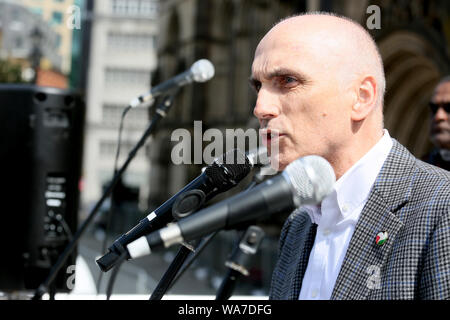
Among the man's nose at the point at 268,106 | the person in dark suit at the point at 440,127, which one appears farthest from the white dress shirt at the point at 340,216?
the person in dark suit at the point at 440,127

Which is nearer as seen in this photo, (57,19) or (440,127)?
(440,127)

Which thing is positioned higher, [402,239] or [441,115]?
[402,239]

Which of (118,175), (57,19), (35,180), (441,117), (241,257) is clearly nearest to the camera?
(241,257)

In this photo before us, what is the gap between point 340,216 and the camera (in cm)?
195

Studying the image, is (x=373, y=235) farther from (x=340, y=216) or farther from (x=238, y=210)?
(x=238, y=210)

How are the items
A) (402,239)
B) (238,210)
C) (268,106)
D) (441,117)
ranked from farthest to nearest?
(441,117), (268,106), (402,239), (238,210)

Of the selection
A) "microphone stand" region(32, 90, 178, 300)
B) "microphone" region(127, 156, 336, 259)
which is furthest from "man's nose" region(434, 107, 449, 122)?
"microphone" region(127, 156, 336, 259)

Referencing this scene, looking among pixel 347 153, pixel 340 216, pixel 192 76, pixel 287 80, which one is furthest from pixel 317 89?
pixel 192 76

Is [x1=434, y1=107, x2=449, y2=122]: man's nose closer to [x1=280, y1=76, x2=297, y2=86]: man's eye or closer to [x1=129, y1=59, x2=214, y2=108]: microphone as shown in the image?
[x1=129, y1=59, x2=214, y2=108]: microphone

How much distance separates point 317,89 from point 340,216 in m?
0.37

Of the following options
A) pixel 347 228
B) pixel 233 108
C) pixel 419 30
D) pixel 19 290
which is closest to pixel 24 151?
pixel 19 290

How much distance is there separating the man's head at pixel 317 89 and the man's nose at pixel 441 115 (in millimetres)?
2704

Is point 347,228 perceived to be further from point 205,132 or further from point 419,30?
point 205,132

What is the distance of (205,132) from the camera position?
28.6 m
